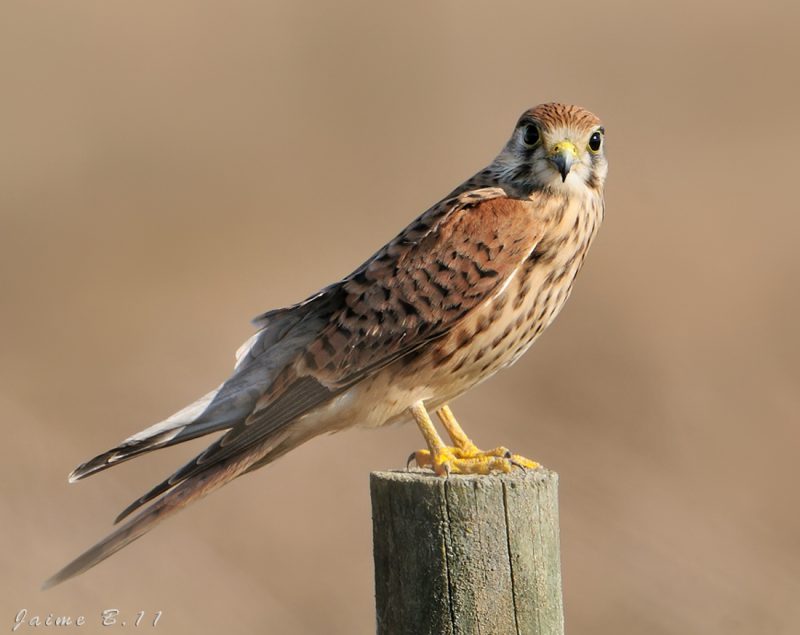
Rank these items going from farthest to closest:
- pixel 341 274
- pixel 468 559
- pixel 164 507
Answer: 1. pixel 341 274
2. pixel 164 507
3. pixel 468 559

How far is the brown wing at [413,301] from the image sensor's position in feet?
15.2

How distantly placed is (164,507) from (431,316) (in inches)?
43.1

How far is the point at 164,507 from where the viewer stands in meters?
4.32

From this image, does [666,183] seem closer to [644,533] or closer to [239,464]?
[644,533]

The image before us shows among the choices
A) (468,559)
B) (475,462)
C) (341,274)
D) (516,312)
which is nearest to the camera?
(468,559)

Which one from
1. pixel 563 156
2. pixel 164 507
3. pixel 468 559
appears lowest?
pixel 468 559

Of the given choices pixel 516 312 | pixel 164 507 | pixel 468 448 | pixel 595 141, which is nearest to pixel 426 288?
pixel 516 312

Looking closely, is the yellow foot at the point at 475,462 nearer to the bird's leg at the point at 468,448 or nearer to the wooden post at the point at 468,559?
the bird's leg at the point at 468,448

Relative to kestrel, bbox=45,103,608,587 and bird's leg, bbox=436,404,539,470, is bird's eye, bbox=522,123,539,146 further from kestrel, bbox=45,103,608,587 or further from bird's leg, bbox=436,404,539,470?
bird's leg, bbox=436,404,539,470

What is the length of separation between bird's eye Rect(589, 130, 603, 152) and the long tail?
150cm

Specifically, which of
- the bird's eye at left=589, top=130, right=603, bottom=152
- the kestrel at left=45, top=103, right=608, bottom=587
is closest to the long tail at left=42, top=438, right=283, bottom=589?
the kestrel at left=45, top=103, right=608, bottom=587

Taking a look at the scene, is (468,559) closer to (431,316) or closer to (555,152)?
(431,316)

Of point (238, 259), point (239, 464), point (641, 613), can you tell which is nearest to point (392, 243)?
point (239, 464)

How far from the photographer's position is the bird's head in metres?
4.70
